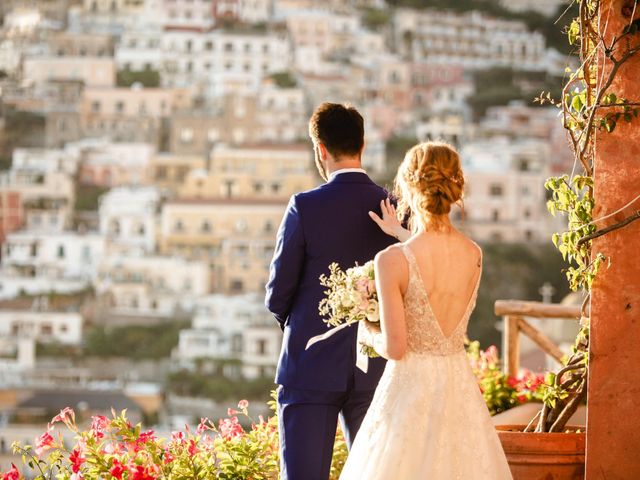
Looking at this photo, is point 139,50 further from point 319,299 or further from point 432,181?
point 432,181

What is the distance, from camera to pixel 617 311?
2.62m

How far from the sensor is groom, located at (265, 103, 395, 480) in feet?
7.86

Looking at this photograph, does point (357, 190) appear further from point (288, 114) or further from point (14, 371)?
point (288, 114)

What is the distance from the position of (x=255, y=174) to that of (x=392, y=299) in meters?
52.8

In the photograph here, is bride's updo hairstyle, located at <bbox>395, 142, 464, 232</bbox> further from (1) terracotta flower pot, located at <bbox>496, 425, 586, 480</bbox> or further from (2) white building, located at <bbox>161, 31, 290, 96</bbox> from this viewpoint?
(2) white building, located at <bbox>161, 31, 290, 96</bbox>

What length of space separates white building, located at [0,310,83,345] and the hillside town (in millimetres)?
67

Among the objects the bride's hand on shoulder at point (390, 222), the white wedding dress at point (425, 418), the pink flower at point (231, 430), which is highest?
the bride's hand on shoulder at point (390, 222)

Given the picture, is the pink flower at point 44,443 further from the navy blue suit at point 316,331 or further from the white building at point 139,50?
the white building at point 139,50

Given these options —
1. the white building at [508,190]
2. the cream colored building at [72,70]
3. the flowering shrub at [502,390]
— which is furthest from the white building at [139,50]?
the flowering shrub at [502,390]

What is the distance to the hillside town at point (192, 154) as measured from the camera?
45.3 m

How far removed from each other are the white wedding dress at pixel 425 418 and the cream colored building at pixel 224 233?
49500 millimetres

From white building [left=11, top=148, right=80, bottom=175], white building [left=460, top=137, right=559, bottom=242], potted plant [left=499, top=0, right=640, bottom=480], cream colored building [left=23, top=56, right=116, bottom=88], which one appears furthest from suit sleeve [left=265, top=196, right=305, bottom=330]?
cream colored building [left=23, top=56, right=116, bottom=88]

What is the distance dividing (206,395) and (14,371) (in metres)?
6.84

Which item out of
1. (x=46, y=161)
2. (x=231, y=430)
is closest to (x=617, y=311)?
(x=231, y=430)
